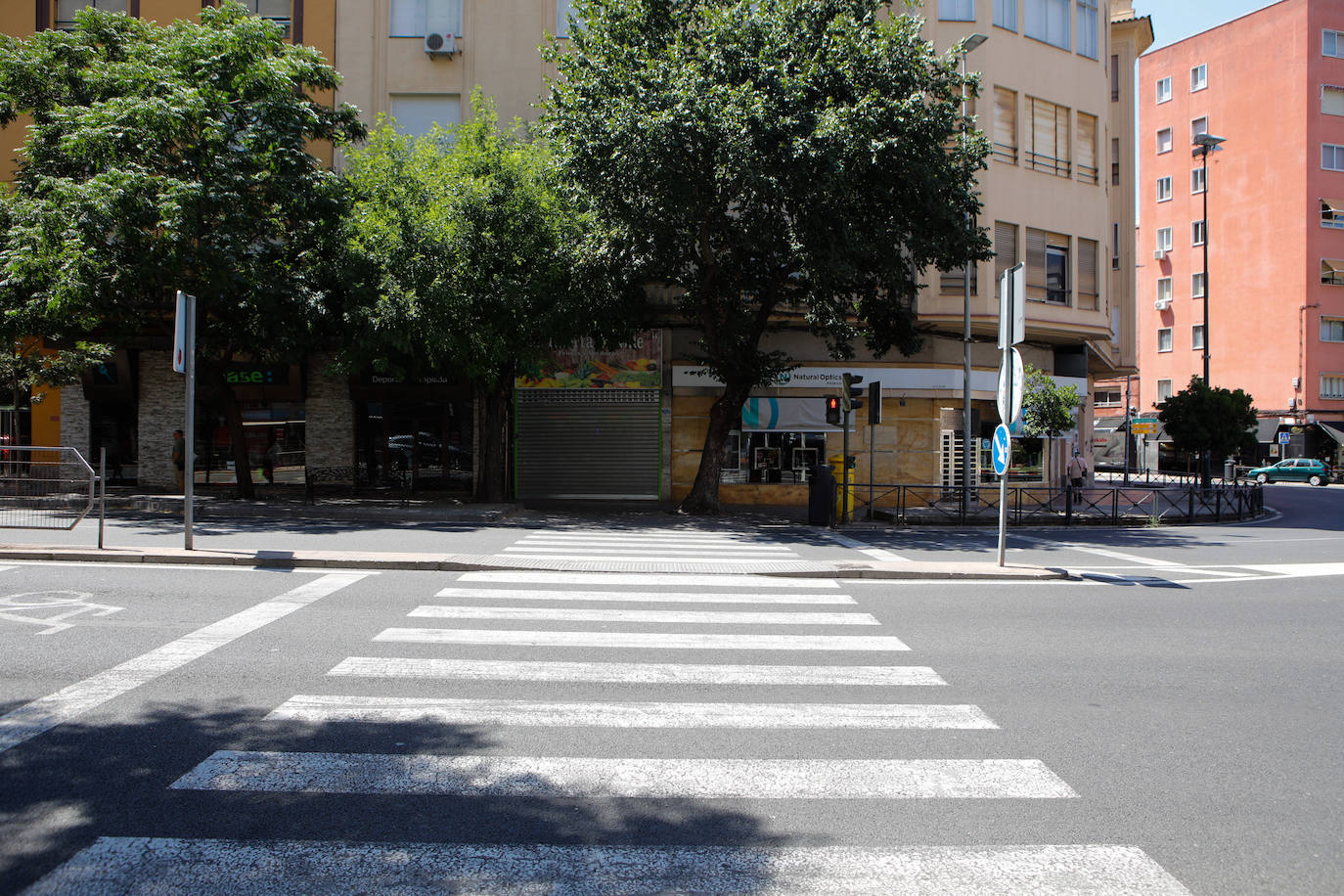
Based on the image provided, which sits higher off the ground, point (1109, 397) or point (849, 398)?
point (1109, 397)

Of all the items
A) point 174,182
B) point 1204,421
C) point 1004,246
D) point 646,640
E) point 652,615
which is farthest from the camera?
point 1204,421

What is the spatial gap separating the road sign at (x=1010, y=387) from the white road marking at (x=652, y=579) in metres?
3.29

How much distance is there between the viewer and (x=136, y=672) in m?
6.24

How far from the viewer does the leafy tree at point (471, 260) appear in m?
17.9

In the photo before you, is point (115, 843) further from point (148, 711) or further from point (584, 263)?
point (584, 263)

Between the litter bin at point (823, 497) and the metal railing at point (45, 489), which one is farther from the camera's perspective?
the litter bin at point (823, 497)

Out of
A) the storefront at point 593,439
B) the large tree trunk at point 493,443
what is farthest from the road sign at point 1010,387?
the storefront at point 593,439

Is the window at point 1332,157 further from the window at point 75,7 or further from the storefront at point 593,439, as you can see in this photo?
the window at point 75,7

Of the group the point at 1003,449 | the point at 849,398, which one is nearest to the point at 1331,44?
the point at 849,398

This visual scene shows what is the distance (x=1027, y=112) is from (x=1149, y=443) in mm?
35687

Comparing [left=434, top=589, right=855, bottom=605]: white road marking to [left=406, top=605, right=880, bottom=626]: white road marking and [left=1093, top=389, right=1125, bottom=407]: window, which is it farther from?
[left=1093, top=389, right=1125, bottom=407]: window

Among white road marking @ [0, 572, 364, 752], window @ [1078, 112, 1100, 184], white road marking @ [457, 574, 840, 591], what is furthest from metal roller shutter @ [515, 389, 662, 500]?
white road marking @ [0, 572, 364, 752]

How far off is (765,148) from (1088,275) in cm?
1454

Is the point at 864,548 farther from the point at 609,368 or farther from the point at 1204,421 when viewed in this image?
the point at 1204,421
